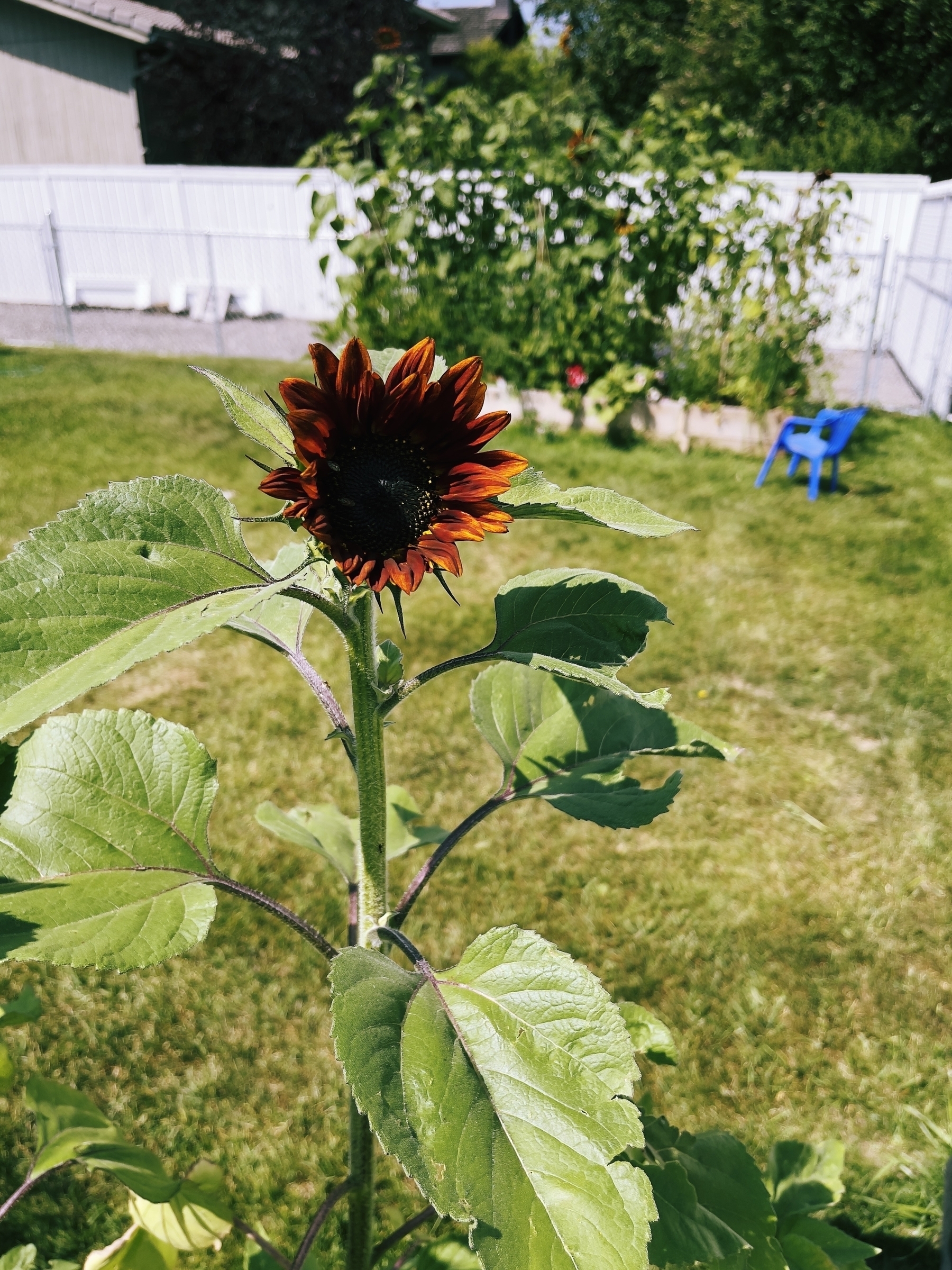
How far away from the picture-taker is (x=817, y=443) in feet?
19.5

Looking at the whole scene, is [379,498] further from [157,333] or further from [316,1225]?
[157,333]

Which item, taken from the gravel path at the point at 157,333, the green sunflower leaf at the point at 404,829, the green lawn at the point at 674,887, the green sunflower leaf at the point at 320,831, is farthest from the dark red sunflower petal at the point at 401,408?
the gravel path at the point at 157,333

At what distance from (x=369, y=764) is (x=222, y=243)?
45.8 ft

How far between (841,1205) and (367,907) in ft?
5.46

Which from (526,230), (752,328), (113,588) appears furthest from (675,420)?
(113,588)

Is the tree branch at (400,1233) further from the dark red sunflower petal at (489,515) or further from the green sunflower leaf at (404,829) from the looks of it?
the dark red sunflower petal at (489,515)

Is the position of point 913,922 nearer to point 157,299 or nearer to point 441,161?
point 441,161

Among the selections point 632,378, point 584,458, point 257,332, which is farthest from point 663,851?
point 257,332

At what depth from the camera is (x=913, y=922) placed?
2.97 meters

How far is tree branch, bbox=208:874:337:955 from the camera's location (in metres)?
1.09

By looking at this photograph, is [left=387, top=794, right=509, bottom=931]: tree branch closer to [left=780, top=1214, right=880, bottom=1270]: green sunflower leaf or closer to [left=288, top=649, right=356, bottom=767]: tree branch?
[left=288, top=649, right=356, bottom=767]: tree branch

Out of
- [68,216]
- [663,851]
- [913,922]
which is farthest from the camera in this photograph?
[68,216]

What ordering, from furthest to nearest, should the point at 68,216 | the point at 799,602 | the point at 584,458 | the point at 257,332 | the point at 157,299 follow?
the point at 68,216
the point at 157,299
the point at 257,332
the point at 584,458
the point at 799,602

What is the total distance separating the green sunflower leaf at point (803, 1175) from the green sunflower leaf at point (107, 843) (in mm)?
1155
